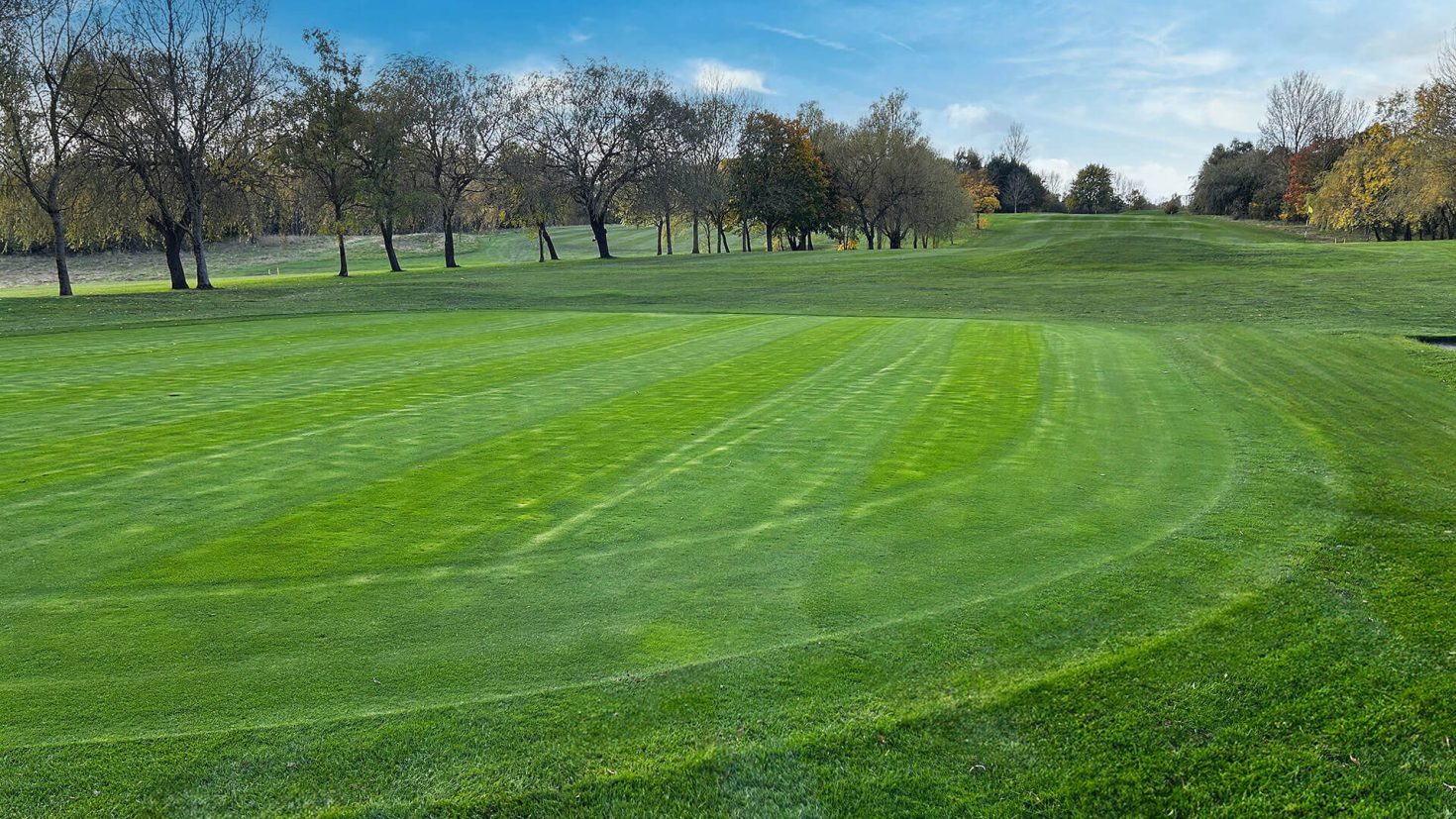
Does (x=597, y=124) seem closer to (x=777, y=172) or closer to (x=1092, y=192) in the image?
(x=777, y=172)

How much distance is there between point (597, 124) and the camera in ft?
190

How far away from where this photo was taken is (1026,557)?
17.4 feet

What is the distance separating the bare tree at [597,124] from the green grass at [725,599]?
49283 millimetres

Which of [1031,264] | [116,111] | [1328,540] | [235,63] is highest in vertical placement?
[235,63]

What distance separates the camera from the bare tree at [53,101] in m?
30.8

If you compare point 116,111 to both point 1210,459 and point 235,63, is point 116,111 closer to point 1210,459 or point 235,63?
point 235,63

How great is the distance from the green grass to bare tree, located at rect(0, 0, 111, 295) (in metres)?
27.9

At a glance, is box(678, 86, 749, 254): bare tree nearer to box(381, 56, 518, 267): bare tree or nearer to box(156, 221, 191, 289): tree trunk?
box(381, 56, 518, 267): bare tree

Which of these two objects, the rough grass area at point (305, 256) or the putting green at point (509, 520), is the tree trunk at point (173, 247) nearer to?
the rough grass area at point (305, 256)

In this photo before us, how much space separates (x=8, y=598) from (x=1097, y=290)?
34262mm

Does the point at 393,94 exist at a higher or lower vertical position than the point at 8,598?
higher

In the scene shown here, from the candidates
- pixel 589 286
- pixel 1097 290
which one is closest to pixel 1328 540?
pixel 1097 290

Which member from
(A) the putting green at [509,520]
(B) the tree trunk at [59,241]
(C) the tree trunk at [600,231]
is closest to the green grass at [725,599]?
(A) the putting green at [509,520]

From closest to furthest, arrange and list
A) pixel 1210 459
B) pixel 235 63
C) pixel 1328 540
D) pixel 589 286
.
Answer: pixel 1328 540
pixel 1210 459
pixel 235 63
pixel 589 286
